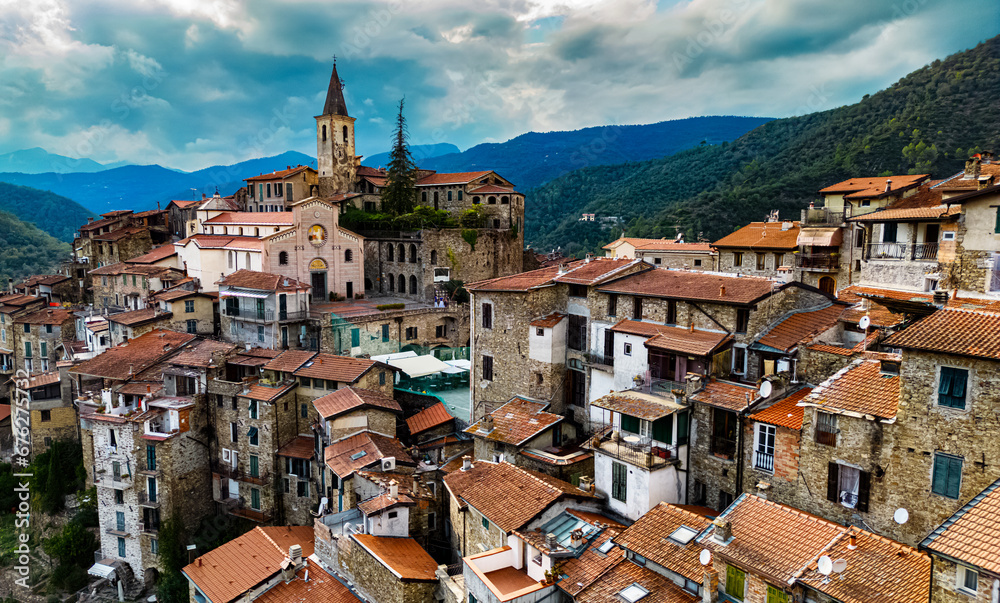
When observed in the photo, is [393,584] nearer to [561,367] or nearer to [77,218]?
[561,367]

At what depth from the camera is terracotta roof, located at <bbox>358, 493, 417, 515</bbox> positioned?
Result: 2328 centimetres

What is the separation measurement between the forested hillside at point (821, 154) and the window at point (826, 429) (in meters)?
47.6

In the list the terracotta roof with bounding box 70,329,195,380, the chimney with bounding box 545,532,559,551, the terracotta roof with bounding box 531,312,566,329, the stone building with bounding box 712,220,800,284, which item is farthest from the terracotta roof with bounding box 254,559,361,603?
the stone building with bounding box 712,220,800,284

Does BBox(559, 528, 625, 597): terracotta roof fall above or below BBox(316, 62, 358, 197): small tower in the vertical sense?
below

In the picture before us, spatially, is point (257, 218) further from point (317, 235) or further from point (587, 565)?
point (587, 565)

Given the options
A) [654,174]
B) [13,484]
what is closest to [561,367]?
[13,484]

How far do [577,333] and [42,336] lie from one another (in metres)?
49.9

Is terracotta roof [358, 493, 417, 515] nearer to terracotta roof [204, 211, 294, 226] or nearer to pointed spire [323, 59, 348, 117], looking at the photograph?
terracotta roof [204, 211, 294, 226]

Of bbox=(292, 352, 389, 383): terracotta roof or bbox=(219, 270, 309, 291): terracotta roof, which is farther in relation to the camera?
bbox=(219, 270, 309, 291): terracotta roof

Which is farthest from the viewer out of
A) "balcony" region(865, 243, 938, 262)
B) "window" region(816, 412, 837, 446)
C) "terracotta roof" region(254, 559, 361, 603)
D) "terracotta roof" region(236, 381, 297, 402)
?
"terracotta roof" region(236, 381, 297, 402)

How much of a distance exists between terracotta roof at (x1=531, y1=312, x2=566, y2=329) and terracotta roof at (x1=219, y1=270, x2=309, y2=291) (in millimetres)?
19184

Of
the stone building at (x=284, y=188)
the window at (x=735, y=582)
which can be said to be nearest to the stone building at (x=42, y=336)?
the stone building at (x=284, y=188)

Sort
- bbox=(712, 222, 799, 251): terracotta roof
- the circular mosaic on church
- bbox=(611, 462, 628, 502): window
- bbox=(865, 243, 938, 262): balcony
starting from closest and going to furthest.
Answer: bbox=(611, 462, 628, 502): window, bbox=(865, 243, 938, 262): balcony, bbox=(712, 222, 799, 251): terracotta roof, the circular mosaic on church

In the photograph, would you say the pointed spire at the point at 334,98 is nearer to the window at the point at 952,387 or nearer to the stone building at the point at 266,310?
the stone building at the point at 266,310
